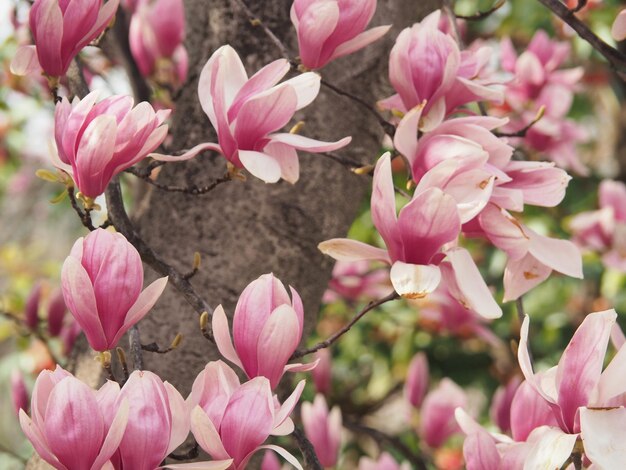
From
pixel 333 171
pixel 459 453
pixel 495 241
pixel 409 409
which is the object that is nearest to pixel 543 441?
pixel 495 241

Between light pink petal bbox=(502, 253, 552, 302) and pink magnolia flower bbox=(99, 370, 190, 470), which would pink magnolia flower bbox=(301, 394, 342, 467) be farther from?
pink magnolia flower bbox=(99, 370, 190, 470)

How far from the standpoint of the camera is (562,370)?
1.69 feet

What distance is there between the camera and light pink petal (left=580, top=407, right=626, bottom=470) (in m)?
0.47

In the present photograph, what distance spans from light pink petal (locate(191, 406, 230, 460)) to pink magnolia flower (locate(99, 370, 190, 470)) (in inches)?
0.6

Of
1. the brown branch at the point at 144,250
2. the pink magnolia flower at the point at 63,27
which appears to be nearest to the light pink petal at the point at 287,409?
the brown branch at the point at 144,250

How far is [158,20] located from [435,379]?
4.28 feet

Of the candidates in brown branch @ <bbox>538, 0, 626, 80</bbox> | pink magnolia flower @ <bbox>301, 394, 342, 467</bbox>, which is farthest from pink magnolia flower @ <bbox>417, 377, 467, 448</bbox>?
brown branch @ <bbox>538, 0, 626, 80</bbox>

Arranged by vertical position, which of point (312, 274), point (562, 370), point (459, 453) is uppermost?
point (562, 370)

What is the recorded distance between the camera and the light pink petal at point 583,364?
50 cm

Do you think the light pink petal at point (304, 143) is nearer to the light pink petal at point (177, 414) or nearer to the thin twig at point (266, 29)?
the thin twig at point (266, 29)

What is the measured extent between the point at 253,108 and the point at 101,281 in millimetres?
163

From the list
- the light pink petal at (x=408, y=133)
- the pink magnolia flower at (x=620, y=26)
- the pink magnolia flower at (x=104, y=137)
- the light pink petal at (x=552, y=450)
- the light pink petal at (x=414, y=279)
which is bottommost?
the light pink petal at (x=552, y=450)

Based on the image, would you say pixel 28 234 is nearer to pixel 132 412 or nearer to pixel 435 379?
pixel 435 379

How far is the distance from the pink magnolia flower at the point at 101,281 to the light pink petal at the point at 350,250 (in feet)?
0.47
